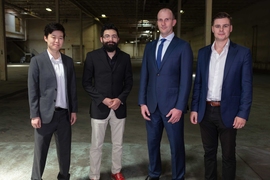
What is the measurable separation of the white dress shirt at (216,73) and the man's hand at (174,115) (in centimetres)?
32

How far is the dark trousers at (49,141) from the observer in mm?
2307

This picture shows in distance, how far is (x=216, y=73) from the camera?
228 centimetres

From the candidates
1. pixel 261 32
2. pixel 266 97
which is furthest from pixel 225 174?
pixel 261 32

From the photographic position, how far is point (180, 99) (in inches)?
91.1

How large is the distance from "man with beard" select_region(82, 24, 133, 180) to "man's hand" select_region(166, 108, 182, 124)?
513 mm

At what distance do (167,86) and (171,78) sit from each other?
0.27 ft

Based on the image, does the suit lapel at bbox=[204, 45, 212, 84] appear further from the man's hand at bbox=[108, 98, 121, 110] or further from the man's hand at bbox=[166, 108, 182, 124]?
the man's hand at bbox=[108, 98, 121, 110]

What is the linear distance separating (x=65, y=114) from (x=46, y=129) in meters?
0.21

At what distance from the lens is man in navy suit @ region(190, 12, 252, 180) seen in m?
2.19

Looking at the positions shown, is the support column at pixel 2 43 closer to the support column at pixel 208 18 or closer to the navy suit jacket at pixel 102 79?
the support column at pixel 208 18

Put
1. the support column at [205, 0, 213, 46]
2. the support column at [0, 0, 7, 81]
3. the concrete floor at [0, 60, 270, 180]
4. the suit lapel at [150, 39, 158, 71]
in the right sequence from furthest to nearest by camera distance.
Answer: the support column at [0, 0, 7, 81], the support column at [205, 0, 213, 46], the concrete floor at [0, 60, 270, 180], the suit lapel at [150, 39, 158, 71]

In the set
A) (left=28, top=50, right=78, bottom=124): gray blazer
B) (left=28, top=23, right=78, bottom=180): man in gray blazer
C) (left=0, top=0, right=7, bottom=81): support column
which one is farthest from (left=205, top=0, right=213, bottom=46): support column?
(left=28, top=50, right=78, bottom=124): gray blazer

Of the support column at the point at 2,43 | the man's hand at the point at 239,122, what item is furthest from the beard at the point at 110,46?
the support column at the point at 2,43

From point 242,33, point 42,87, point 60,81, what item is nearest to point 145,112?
point 60,81
